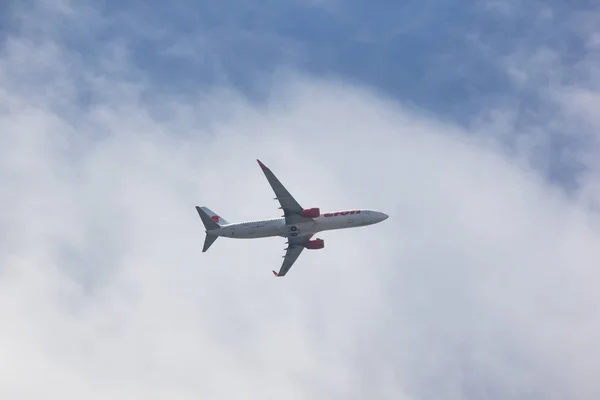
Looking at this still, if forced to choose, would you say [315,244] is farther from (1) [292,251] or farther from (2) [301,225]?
(2) [301,225]

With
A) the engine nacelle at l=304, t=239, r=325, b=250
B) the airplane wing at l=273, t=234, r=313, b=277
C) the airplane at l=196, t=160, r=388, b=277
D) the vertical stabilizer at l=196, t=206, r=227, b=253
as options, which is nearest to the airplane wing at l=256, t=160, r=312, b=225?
the airplane at l=196, t=160, r=388, b=277

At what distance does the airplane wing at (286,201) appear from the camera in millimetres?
153738

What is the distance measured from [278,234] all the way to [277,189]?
942cm

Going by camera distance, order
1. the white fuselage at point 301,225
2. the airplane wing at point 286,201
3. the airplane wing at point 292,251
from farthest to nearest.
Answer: the airplane wing at point 292,251, the white fuselage at point 301,225, the airplane wing at point 286,201

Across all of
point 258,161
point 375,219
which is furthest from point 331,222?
point 258,161

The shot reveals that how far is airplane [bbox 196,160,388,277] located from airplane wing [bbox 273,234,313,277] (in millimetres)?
1872

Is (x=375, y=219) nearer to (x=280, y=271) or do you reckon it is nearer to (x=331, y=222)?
(x=331, y=222)

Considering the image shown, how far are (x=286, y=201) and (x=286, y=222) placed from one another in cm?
443

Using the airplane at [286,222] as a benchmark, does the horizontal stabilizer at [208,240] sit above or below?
below

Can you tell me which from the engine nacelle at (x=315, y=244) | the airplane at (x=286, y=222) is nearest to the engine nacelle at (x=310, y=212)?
the airplane at (x=286, y=222)

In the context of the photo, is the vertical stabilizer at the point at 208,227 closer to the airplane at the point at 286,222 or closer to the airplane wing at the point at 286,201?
the airplane at the point at 286,222

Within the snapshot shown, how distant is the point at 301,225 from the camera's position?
15850cm

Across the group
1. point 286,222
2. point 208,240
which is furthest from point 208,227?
point 286,222

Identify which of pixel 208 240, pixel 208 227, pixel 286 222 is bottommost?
pixel 208 240
